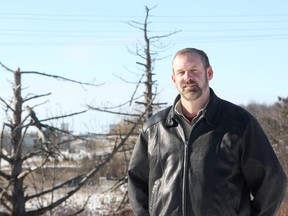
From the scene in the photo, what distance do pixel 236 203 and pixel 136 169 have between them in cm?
57

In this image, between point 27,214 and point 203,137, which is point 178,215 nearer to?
point 203,137

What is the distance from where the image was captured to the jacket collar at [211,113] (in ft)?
8.40

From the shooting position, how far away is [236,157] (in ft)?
8.20

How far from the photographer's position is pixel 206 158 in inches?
97.7

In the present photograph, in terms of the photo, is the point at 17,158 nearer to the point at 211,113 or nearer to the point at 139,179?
the point at 139,179

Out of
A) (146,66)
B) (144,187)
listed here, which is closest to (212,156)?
(144,187)

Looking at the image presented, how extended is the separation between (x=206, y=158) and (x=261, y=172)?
28 cm

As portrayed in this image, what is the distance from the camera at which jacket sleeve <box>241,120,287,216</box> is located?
251 centimetres

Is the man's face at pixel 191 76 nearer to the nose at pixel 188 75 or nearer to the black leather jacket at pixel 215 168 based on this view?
the nose at pixel 188 75

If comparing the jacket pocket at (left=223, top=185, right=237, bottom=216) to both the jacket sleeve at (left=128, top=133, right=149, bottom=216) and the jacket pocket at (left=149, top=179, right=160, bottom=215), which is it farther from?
the jacket sleeve at (left=128, top=133, right=149, bottom=216)

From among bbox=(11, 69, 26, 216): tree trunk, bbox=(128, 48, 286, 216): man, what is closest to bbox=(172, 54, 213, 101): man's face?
Answer: bbox=(128, 48, 286, 216): man

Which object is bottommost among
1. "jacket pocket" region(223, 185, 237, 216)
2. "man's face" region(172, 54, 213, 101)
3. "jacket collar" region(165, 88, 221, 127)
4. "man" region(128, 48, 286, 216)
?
"jacket pocket" region(223, 185, 237, 216)

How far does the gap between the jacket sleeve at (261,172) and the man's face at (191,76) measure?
30 centimetres

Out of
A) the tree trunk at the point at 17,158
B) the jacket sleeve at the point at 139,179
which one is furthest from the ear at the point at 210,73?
the tree trunk at the point at 17,158
